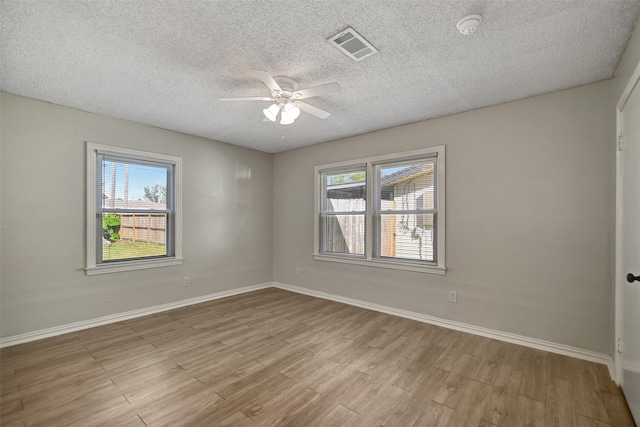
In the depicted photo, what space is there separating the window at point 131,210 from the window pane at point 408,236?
9.81ft

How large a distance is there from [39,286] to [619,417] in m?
5.12

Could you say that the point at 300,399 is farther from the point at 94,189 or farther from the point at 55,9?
the point at 94,189

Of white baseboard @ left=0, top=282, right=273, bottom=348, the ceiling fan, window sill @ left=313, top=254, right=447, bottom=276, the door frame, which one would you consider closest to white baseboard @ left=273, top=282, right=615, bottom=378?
the door frame

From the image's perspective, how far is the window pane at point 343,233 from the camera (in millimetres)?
4488

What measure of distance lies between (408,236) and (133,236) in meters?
3.69

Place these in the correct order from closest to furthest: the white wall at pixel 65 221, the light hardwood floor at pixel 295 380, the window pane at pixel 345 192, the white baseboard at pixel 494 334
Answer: the light hardwood floor at pixel 295 380, the white baseboard at pixel 494 334, the white wall at pixel 65 221, the window pane at pixel 345 192

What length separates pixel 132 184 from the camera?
152 inches

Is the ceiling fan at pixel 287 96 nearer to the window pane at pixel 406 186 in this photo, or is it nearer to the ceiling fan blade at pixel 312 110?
the ceiling fan blade at pixel 312 110

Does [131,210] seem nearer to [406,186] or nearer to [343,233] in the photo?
[343,233]

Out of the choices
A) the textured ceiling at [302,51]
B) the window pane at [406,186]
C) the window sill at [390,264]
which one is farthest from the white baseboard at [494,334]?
the textured ceiling at [302,51]

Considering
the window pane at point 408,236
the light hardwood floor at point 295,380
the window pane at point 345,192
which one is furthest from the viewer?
the window pane at point 345,192

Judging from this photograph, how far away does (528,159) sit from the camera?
9.77 ft

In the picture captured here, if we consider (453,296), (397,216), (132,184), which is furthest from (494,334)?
(132,184)

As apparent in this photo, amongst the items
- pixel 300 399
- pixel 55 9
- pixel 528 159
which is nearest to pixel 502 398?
pixel 300 399
